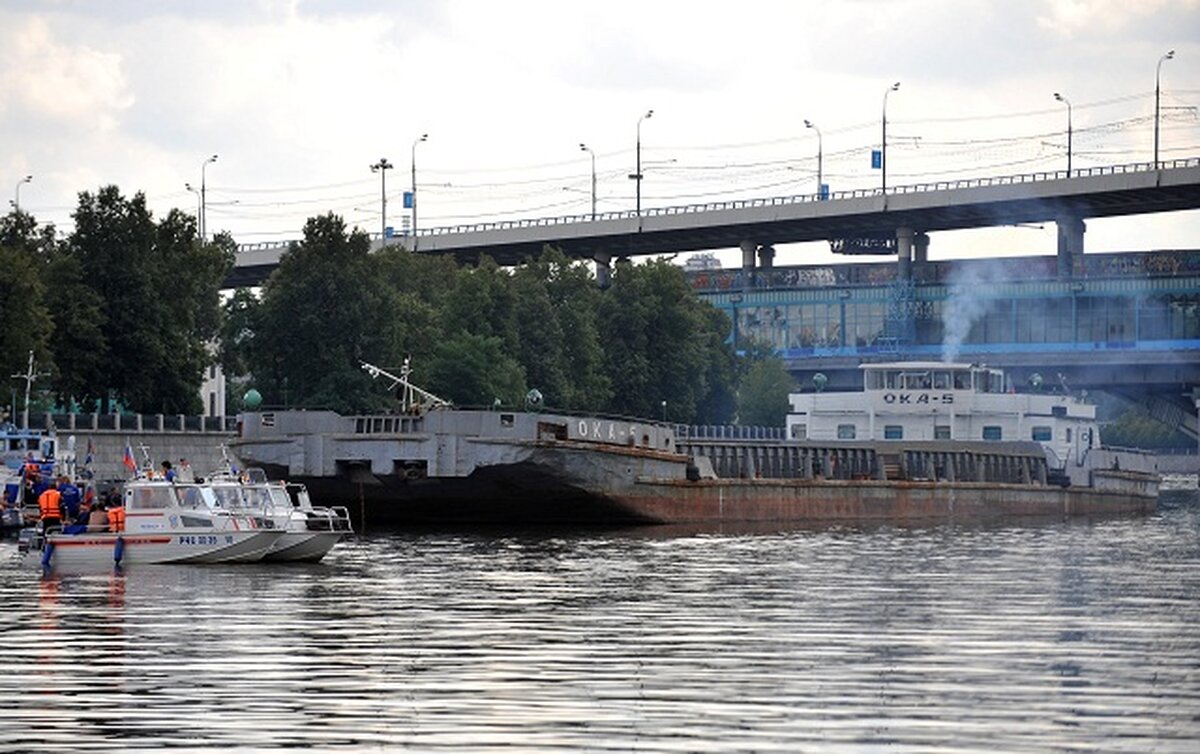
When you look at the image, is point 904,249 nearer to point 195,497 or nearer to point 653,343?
point 653,343

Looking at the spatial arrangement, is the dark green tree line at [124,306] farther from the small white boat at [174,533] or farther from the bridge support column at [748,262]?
the bridge support column at [748,262]

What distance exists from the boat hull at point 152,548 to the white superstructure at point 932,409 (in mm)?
45125

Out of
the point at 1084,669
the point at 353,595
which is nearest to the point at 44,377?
the point at 353,595

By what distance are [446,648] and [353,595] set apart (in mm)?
10075

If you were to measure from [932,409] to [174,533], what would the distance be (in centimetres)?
4758

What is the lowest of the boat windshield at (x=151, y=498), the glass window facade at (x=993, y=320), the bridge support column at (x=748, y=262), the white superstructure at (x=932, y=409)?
the boat windshield at (x=151, y=498)

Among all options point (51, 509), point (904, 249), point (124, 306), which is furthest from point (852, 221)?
point (51, 509)

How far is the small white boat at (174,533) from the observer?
49.8 m

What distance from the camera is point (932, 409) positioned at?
9238cm

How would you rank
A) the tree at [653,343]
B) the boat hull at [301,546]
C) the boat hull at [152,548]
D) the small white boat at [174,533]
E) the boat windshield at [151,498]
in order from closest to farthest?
the boat hull at [152,548] → the small white boat at [174,533] → the boat windshield at [151,498] → the boat hull at [301,546] → the tree at [653,343]

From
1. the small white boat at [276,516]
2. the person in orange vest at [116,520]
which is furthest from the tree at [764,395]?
the person in orange vest at [116,520]

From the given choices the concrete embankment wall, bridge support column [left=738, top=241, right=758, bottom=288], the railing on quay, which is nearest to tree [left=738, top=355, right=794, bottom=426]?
bridge support column [left=738, top=241, right=758, bottom=288]

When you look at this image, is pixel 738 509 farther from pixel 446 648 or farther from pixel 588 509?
pixel 446 648

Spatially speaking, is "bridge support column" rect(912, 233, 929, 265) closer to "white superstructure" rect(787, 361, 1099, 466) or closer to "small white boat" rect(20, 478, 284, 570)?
"white superstructure" rect(787, 361, 1099, 466)
